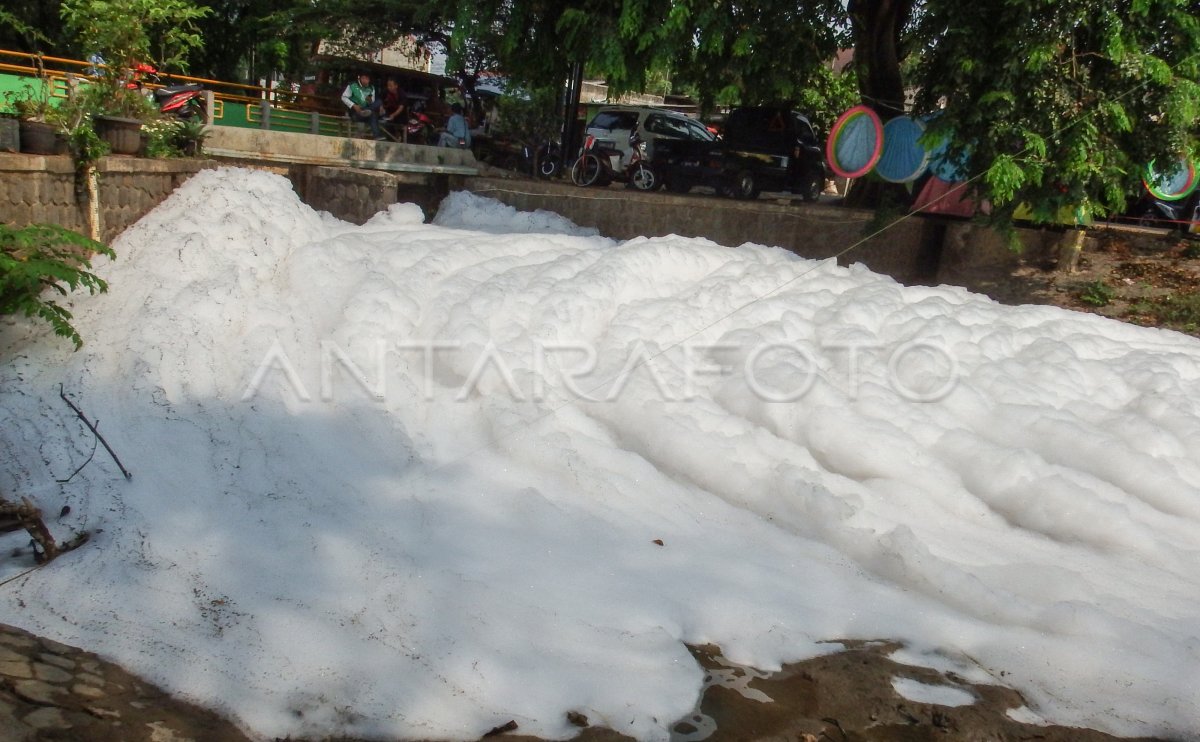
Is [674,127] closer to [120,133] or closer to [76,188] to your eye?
[120,133]

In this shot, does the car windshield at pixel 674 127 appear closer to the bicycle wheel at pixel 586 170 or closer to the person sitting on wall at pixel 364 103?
the bicycle wheel at pixel 586 170

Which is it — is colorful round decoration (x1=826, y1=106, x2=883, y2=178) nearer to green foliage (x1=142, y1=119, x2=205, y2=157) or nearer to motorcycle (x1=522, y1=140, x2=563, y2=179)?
motorcycle (x1=522, y1=140, x2=563, y2=179)

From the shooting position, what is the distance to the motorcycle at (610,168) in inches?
508

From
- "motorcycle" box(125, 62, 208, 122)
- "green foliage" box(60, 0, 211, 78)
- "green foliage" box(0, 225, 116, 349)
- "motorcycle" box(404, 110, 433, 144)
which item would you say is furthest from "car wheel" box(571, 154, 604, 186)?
"green foliage" box(0, 225, 116, 349)

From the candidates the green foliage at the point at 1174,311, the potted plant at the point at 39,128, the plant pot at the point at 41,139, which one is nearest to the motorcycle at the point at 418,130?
the potted plant at the point at 39,128

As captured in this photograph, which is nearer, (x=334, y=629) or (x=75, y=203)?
(x=334, y=629)

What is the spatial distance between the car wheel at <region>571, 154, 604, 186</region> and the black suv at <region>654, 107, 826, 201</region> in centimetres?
103

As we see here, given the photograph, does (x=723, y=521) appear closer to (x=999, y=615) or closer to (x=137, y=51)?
(x=999, y=615)

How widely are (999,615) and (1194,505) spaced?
59.9 inches

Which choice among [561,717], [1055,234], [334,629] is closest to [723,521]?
[561,717]

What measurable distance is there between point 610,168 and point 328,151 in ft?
14.7

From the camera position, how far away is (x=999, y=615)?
3840 millimetres

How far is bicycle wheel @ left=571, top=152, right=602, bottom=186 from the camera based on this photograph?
12.9 metres

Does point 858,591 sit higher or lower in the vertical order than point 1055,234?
lower
